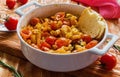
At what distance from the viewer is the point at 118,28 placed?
112 centimetres

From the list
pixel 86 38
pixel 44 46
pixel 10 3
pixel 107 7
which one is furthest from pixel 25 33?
pixel 107 7

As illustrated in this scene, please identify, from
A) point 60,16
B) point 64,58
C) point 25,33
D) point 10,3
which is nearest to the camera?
point 64,58

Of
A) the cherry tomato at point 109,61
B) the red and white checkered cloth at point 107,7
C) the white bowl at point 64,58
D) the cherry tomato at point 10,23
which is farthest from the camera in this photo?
the red and white checkered cloth at point 107,7

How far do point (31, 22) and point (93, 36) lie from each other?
0.75ft

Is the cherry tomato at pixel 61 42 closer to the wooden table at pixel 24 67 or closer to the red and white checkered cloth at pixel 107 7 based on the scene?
the wooden table at pixel 24 67

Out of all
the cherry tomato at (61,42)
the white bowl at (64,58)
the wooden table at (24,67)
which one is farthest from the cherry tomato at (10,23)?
the cherry tomato at (61,42)

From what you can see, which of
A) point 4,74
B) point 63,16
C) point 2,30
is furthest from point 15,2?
point 4,74

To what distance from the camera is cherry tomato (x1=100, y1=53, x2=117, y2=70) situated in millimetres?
914

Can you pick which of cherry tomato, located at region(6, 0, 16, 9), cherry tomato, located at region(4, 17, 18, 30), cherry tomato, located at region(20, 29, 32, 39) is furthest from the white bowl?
cherry tomato, located at region(6, 0, 16, 9)

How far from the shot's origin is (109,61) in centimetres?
91

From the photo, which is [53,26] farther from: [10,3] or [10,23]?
[10,3]

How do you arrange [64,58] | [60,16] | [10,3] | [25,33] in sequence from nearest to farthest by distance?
[64,58]
[25,33]
[60,16]
[10,3]

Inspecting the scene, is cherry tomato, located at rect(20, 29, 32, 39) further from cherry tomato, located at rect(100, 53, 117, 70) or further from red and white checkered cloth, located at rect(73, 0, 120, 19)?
red and white checkered cloth, located at rect(73, 0, 120, 19)

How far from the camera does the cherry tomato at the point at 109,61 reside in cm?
91
